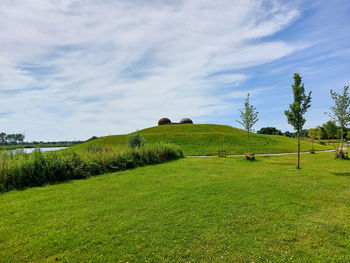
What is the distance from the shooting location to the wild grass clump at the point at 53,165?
11672 mm

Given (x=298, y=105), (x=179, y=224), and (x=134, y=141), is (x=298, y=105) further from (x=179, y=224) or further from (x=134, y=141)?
(x=134, y=141)

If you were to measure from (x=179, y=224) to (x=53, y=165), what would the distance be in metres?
10.8

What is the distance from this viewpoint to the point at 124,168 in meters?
17.6

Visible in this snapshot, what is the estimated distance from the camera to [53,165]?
13.2m

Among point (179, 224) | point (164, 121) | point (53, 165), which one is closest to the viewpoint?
point (179, 224)

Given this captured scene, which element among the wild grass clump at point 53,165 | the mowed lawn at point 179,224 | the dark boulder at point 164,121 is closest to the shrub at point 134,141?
the wild grass clump at point 53,165

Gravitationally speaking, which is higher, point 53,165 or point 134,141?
point 134,141

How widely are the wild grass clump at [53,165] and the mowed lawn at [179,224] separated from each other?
5.66 ft

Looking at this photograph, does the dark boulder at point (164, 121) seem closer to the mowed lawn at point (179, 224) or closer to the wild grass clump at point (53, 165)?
the wild grass clump at point (53, 165)

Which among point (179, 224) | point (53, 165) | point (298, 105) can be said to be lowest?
point (179, 224)

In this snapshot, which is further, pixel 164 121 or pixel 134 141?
pixel 164 121

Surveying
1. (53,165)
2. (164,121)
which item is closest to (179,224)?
(53,165)

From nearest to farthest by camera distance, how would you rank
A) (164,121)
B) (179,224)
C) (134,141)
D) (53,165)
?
(179,224)
(53,165)
(134,141)
(164,121)

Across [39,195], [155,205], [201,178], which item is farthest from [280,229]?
[39,195]
